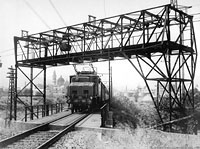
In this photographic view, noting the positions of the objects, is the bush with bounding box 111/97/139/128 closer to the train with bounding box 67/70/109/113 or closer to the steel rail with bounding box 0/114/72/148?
the train with bounding box 67/70/109/113

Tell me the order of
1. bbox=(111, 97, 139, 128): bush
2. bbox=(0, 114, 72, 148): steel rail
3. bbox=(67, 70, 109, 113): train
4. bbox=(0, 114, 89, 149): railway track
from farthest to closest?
bbox=(111, 97, 139, 128): bush, bbox=(67, 70, 109, 113): train, bbox=(0, 114, 72, 148): steel rail, bbox=(0, 114, 89, 149): railway track

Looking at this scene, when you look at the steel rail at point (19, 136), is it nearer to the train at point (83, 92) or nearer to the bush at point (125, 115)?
the train at point (83, 92)

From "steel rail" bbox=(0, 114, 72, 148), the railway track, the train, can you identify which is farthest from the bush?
the railway track

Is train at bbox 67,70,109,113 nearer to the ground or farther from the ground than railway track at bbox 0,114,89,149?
farther from the ground

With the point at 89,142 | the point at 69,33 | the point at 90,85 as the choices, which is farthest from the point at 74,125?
the point at 69,33

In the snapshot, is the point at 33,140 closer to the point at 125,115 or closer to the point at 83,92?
the point at 83,92

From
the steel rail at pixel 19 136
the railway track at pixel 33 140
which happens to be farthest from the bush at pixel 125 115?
the railway track at pixel 33 140

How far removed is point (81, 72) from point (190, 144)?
14.8m

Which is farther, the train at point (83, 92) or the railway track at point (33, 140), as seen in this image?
the train at point (83, 92)

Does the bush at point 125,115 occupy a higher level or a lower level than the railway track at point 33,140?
lower

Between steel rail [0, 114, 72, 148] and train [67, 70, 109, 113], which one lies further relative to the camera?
train [67, 70, 109, 113]

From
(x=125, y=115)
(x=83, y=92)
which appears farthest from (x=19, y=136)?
(x=125, y=115)

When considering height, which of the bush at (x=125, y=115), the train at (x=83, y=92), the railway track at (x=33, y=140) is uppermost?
the train at (x=83, y=92)

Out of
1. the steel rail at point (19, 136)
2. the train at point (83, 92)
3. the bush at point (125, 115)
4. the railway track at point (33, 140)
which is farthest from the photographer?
the bush at point (125, 115)
